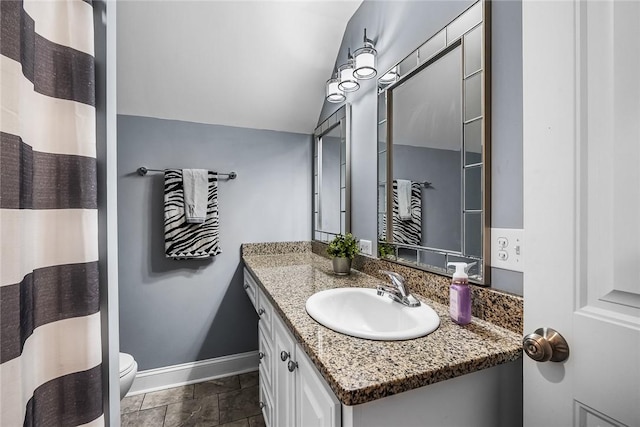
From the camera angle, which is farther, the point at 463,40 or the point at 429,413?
the point at 463,40

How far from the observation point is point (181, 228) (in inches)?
75.7

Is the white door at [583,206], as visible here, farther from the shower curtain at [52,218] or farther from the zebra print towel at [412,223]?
the shower curtain at [52,218]

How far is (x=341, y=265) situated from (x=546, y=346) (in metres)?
0.98

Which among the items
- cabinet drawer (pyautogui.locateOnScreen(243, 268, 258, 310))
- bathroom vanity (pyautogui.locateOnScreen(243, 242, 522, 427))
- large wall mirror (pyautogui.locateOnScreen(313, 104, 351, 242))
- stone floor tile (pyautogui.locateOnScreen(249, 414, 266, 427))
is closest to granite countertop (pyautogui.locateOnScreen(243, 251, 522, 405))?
bathroom vanity (pyautogui.locateOnScreen(243, 242, 522, 427))

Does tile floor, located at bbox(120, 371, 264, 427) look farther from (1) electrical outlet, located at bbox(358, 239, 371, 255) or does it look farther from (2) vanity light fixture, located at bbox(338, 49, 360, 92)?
(2) vanity light fixture, located at bbox(338, 49, 360, 92)

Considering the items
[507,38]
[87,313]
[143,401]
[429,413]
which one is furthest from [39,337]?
[143,401]

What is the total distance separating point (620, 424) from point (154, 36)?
7.50 feet

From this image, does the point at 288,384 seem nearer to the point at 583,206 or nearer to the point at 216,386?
the point at 583,206

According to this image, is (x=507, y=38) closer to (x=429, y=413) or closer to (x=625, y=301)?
(x=625, y=301)

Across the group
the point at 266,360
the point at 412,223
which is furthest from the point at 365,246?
the point at 266,360

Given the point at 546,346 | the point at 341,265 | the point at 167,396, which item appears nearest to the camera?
the point at 546,346

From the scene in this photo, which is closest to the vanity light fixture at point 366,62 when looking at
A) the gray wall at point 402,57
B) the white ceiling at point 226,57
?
the gray wall at point 402,57

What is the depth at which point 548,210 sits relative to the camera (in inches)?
24.2

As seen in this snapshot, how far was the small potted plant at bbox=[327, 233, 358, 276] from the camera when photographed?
1515 millimetres
